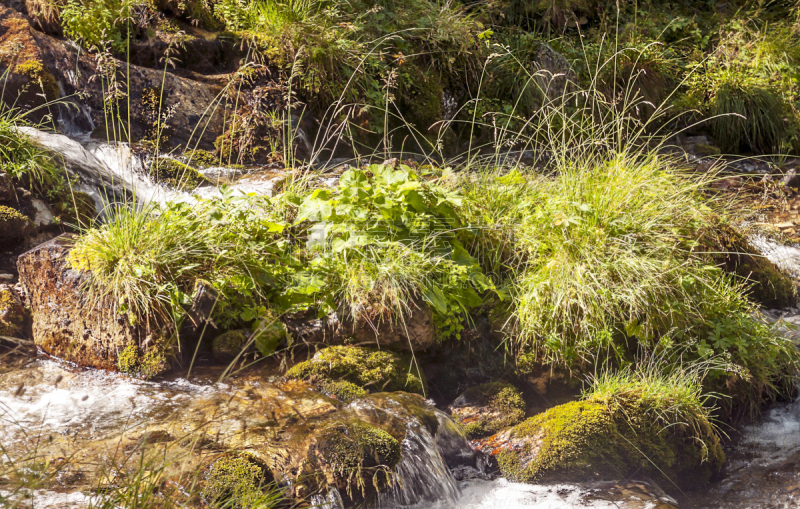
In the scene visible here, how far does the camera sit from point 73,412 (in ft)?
9.45

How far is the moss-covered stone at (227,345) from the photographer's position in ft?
11.2

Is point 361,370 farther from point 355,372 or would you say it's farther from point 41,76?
point 41,76

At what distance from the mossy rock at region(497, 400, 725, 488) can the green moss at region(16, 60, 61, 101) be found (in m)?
4.87

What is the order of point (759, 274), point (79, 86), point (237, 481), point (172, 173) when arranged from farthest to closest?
point (79, 86) < point (172, 173) < point (759, 274) < point (237, 481)

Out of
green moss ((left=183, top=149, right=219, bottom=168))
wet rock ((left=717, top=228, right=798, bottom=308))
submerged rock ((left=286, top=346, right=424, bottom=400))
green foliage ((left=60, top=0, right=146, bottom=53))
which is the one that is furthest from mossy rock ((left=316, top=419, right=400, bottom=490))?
green foliage ((left=60, top=0, right=146, bottom=53))

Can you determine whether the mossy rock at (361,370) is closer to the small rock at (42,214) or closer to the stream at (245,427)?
the stream at (245,427)

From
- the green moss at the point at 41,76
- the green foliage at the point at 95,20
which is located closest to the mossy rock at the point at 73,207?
the green moss at the point at 41,76

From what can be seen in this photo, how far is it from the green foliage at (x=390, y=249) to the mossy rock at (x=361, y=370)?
251mm

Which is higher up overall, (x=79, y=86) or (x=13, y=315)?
(x=79, y=86)

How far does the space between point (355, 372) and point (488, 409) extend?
0.85 meters

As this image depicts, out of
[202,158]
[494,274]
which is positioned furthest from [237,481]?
[202,158]

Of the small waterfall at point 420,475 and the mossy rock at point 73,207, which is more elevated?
the mossy rock at point 73,207

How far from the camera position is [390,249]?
357 cm

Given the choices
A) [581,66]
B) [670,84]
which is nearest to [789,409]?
[581,66]
